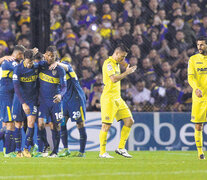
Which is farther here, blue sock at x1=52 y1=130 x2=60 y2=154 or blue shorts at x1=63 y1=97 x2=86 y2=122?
blue shorts at x1=63 y1=97 x2=86 y2=122

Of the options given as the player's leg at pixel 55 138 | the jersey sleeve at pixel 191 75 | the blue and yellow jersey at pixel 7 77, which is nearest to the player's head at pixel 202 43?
the jersey sleeve at pixel 191 75

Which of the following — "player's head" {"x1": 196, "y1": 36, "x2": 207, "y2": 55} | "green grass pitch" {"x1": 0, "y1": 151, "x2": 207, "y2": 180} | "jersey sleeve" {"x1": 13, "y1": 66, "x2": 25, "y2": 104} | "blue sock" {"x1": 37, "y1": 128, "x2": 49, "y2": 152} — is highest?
"player's head" {"x1": 196, "y1": 36, "x2": 207, "y2": 55}

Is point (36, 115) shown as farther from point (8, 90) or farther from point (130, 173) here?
point (130, 173)

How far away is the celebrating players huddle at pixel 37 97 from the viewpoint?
8539mm

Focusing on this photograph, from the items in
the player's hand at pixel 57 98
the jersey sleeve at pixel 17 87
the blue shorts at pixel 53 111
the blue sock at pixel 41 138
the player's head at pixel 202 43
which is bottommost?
the blue sock at pixel 41 138

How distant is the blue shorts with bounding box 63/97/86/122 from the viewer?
29.7 ft

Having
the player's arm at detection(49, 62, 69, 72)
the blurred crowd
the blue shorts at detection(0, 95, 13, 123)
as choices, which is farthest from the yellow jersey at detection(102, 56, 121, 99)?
the blurred crowd

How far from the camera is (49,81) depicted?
8.62m

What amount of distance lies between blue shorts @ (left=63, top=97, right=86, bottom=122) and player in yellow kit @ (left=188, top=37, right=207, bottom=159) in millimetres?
1905

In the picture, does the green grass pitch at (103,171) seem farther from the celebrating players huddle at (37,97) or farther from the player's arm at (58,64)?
the player's arm at (58,64)

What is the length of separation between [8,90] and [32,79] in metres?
0.88

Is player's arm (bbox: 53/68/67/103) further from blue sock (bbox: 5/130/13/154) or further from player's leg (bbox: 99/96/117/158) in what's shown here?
blue sock (bbox: 5/130/13/154)

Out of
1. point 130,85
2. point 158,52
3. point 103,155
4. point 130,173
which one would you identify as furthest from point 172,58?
point 130,173

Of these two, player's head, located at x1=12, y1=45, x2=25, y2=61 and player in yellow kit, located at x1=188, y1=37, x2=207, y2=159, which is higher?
player's head, located at x1=12, y1=45, x2=25, y2=61
